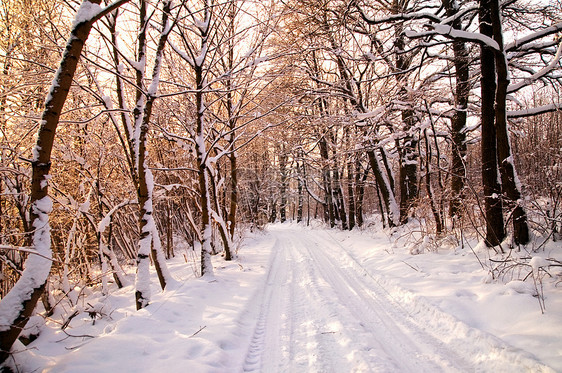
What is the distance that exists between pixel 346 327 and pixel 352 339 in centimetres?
33

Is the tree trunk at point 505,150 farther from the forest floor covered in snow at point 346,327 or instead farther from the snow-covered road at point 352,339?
the snow-covered road at point 352,339

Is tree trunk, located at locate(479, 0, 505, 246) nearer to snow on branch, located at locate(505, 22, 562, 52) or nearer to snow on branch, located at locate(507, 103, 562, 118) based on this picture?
snow on branch, located at locate(505, 22, 562, 52)

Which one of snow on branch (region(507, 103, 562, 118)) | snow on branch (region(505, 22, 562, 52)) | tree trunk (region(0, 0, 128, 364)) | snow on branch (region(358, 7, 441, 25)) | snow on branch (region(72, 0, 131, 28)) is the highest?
snow on branch (region(358, 7, 441, 25))

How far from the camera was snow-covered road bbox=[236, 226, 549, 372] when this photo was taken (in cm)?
266

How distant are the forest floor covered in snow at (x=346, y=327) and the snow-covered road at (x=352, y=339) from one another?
0.04 feet

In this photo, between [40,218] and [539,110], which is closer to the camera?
[40,218]

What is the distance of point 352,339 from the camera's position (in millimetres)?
3193

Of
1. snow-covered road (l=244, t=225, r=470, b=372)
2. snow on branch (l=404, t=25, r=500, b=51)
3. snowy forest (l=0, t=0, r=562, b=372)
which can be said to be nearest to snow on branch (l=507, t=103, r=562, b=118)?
snowy forest (l=0, t=0, r=562, b=372)

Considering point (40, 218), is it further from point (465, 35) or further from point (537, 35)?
point (537, 35)

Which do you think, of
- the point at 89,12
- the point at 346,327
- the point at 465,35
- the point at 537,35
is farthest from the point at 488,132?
the point at 89,12

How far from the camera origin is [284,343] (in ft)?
10.7

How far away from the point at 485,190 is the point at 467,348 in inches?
155

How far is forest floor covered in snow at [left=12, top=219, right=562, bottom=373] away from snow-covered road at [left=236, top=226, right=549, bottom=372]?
1 centimetres

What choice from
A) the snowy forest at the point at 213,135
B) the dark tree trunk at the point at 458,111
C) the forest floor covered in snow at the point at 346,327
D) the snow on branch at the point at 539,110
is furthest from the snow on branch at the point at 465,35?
the forest floor covered in snow at the point at 346,327
